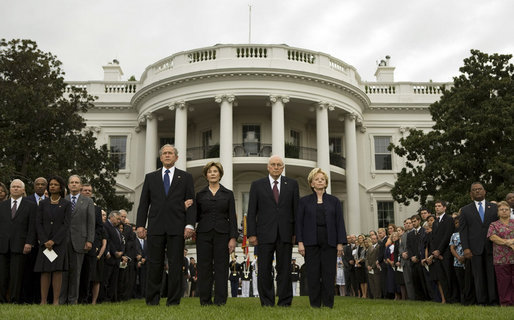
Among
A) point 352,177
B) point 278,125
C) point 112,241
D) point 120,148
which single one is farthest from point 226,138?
point 112,241

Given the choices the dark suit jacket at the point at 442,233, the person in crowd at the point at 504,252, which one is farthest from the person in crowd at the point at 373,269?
the person in crowd at the point at 504,252

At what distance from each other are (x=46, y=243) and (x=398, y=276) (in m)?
8.57

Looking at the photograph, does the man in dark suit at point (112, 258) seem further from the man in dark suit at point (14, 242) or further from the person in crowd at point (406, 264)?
the person in crowd at point (406, 264)

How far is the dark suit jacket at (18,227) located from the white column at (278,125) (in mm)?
18972

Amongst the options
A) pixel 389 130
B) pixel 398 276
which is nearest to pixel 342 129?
pixel 389 130

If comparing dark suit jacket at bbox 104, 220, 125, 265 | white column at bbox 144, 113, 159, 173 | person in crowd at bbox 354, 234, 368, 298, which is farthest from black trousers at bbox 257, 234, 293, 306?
white column at bbox 144, 113, 159, 173

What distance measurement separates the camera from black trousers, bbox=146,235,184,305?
7297 mm

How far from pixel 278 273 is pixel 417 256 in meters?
5.75

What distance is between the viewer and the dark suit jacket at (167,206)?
24.2 feet

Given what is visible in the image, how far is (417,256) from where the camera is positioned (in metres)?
12.2

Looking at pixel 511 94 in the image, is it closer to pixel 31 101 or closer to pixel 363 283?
pixel 363 283

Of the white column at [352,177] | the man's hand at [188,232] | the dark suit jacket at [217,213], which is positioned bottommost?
the man's hand at [188,232]

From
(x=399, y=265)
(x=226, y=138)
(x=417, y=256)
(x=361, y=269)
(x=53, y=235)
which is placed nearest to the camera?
(x=53, y=235)

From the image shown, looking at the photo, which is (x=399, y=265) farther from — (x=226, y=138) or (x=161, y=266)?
(x=226, y=138)
